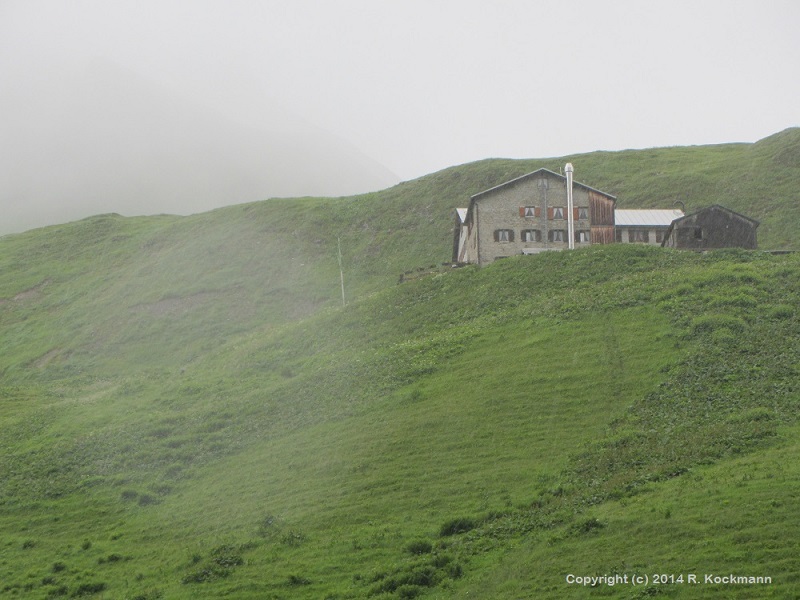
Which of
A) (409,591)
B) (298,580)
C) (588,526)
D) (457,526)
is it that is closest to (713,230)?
(457,526)

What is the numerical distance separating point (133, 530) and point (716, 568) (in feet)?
88.9

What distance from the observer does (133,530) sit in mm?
42625

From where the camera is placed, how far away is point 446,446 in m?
43.9

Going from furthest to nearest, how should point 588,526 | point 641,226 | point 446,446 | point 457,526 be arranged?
1. point 641,226
2. point 446,446
3. point 457,526
4. point 588,526

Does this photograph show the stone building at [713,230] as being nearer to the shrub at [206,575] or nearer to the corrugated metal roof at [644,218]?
the corrugated metal roof at [644,218]

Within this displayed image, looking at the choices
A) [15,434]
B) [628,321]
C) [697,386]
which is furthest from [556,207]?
[15,434]

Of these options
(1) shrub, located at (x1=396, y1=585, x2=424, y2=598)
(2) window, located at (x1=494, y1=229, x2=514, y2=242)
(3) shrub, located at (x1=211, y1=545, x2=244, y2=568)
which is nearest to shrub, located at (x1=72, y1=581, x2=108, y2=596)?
(3) shrub, located at (x1=211, y1=545, x2=244, y2=568)

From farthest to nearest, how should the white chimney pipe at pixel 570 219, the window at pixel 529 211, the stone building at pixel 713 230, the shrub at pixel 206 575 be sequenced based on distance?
the window at pixel 529 211, the white chimney pipe at pixel 570 219, the stone building at pixel 713 230, the shrub at pixel 206 575

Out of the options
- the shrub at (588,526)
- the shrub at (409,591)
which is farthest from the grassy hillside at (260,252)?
the shrub at (588,526)

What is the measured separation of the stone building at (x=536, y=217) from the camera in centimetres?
8506

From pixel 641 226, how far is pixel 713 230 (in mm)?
10813

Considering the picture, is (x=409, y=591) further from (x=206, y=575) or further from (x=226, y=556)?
(x=226, y=556)

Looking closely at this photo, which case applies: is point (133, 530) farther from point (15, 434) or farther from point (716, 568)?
point (716, 568)

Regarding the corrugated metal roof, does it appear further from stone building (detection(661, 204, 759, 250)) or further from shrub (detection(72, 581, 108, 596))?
shrub (detection(72, 581, 108, 596))
